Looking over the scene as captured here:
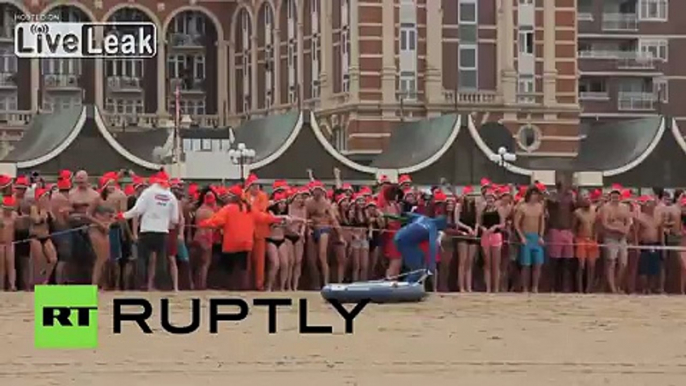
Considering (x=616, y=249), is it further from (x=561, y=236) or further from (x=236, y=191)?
(x=236, y=191)

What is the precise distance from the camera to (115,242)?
23438mm

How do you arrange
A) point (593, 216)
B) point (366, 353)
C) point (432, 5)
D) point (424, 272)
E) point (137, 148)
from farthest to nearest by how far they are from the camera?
point (432, 5) < point (137, 148) < point (593, 216) < point (424, 272) < point (366, 353)

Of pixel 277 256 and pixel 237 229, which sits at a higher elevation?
pixel 237 229

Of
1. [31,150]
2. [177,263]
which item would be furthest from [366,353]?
[31,150]

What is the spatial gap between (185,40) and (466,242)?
226ft

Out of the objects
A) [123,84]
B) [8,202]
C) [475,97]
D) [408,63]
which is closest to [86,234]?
[8,202]

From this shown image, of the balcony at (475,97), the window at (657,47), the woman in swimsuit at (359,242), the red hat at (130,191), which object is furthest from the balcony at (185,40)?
the woman in swimsuit at (359,242)

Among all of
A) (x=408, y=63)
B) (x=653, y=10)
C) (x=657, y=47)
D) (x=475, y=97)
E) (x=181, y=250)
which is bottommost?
(x=181, y=250)

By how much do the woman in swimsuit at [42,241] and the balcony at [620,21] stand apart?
238 feet

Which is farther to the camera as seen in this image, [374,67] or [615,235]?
[374,67]

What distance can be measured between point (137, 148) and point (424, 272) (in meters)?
40.9

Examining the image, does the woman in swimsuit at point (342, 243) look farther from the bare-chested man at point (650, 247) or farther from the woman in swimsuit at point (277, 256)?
the bare-chested man at point (650, 247)

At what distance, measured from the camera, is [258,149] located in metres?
57.3

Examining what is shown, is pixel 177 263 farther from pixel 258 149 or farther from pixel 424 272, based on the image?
pixel 258 149
